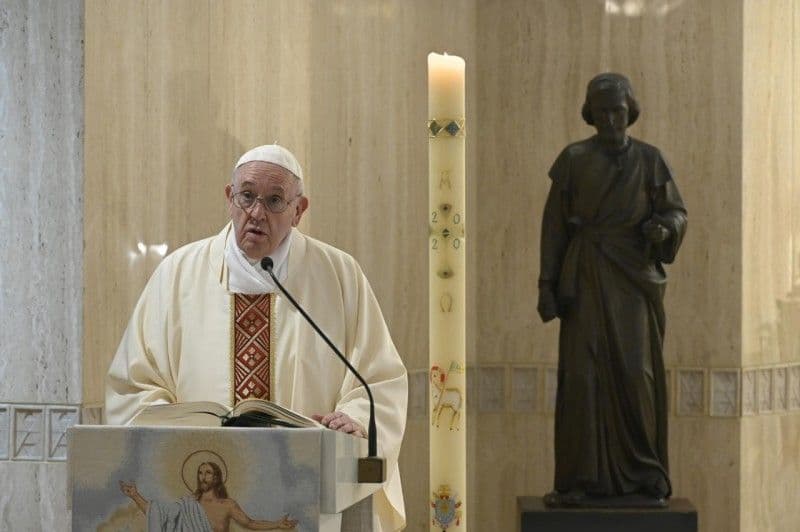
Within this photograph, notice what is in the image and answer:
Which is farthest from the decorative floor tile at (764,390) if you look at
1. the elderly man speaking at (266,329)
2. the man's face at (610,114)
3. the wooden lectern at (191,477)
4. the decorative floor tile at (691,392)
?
the wooden lectern at (191,477)

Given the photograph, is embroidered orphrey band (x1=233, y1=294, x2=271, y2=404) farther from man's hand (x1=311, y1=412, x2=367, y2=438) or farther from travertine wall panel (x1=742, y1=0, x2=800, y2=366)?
travertine wall panel (x1=742, y1=0, x2=800, y2=366)

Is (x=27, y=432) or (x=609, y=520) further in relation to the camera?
(x=609, y=520)

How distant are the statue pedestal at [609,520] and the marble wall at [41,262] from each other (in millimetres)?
1963

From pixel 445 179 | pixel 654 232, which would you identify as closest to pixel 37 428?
pixel 445 179

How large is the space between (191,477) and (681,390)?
186 inches

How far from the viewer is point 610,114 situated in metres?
5.83

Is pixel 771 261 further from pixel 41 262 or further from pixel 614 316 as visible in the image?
pixel 41 262

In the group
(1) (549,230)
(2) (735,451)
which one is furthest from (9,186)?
(2) (735,451)

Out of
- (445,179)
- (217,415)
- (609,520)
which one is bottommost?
(609,520)

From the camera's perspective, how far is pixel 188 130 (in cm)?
604

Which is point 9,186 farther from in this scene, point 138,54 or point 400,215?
point 400,215

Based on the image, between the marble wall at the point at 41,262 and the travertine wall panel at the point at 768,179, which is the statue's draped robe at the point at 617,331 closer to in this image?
the travertine wall panel at the point at 768,179

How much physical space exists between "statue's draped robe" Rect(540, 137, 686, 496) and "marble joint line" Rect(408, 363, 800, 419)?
149 centimetres

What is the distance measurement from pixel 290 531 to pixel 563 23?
5000mm
